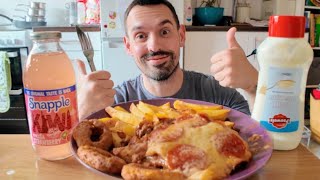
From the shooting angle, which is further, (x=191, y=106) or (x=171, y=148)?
(x=191, y=106)

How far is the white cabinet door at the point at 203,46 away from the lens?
9.05 ft

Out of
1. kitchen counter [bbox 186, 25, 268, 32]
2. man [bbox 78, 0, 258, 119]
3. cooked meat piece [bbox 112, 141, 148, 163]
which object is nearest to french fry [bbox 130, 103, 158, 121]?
cooked meat piece [bbox 112, 141, 148, 163]

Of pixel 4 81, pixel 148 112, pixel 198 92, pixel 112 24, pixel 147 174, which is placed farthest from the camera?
pixel 112 24

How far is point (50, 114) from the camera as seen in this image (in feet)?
1.75

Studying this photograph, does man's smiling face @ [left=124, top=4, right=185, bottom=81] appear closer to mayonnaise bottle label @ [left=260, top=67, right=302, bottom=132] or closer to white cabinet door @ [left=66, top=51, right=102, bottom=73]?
mayonnaise bottle label @ [left=260, top=67, right=302, bottom=132]

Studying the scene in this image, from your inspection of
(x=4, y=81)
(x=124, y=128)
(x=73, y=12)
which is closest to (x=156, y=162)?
(x=124, y=128)

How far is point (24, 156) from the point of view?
60cm

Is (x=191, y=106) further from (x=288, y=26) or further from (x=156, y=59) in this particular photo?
(x=156, y=59)

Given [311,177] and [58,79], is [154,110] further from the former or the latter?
[311,177]

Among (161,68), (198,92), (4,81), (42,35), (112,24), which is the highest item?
(112,24)

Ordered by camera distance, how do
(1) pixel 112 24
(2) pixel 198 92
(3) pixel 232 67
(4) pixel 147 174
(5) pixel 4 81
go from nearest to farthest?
(4) pixel 147 174, (3) pixel 232 67, (2) pixel 198 92, (5) pixel 4 81, (1) pixel 112 24

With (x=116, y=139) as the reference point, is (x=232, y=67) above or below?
above

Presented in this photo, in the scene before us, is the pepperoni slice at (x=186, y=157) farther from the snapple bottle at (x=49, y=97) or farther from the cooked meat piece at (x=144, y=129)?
the snapple bottle at (x=49, y=97)

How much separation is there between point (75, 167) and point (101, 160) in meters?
0.12
